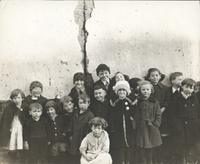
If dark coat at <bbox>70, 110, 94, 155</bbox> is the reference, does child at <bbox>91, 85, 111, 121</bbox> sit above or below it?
above

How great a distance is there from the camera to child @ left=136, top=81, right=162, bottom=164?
1.90 m

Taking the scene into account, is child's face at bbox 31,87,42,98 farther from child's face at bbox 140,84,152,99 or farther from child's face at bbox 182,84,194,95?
child's face at bbox 182,84,194,95

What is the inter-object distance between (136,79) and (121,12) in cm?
33

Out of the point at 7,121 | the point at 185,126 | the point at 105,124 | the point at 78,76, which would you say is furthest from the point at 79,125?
the point at 185,126

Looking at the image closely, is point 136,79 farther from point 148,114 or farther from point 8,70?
point 8,70

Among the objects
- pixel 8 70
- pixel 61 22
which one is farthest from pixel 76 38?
pixel 8 70

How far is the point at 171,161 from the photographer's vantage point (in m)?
1.92

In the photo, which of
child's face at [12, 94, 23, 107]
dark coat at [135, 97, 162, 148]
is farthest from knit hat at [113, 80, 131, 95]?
child's face at [12, 94, 23, 107]

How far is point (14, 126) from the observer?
1898 mm

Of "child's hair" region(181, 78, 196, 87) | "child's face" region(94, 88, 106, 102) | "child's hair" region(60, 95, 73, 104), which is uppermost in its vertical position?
"child's hair" region(181, 78, 196, 87)

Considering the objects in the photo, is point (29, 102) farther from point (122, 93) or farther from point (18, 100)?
point (122, 93)

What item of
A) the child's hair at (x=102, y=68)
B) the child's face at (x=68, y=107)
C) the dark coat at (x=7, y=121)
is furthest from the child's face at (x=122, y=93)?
the dark coat at (x=7, y=121)

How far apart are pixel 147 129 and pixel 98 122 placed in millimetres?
229

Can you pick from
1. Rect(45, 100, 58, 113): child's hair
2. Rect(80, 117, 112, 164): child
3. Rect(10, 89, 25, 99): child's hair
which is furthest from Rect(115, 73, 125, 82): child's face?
Rect(10, 89, 25, 99): child's hair
